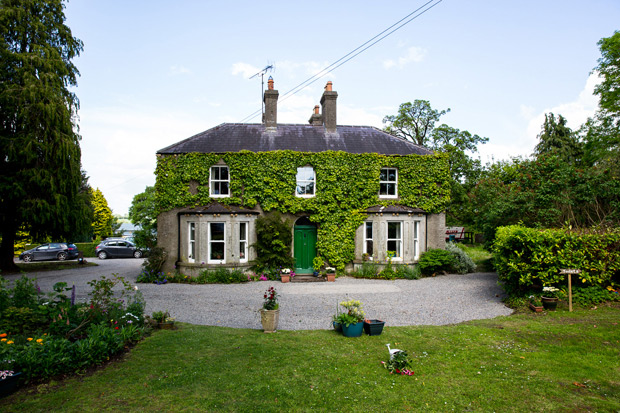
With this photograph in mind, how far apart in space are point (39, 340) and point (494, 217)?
17392 millimetres

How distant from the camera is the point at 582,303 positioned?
11477 millimetres

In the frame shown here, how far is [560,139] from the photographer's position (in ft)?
129

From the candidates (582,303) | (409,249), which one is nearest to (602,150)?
(409,249)

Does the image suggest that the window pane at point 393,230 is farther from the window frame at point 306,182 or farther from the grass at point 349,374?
the grass at point 349,374

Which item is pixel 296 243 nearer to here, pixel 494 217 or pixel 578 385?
pixel 494 217

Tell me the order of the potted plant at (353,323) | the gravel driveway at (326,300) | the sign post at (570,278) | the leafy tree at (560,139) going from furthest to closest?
the leafy tree at (560,139) → the gravel driveway at (326,300) → the sign post at (570,278) → the potted plant at (353,323)

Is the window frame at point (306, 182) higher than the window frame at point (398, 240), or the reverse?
the window frame at point (306, 182)

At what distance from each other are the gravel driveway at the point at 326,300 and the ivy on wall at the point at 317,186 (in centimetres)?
289

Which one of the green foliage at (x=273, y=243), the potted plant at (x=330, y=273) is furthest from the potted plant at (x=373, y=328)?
the green foliage at (x=273, y=243)

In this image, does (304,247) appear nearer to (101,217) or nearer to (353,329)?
(353,329)

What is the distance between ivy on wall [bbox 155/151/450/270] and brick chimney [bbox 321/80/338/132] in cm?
284

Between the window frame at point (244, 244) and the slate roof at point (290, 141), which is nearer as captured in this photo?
the window frame at point (244, 244)

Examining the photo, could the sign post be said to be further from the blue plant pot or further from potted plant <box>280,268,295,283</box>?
potted plant <box>280,268,295,283</box>

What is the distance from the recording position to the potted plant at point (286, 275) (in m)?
17.8
